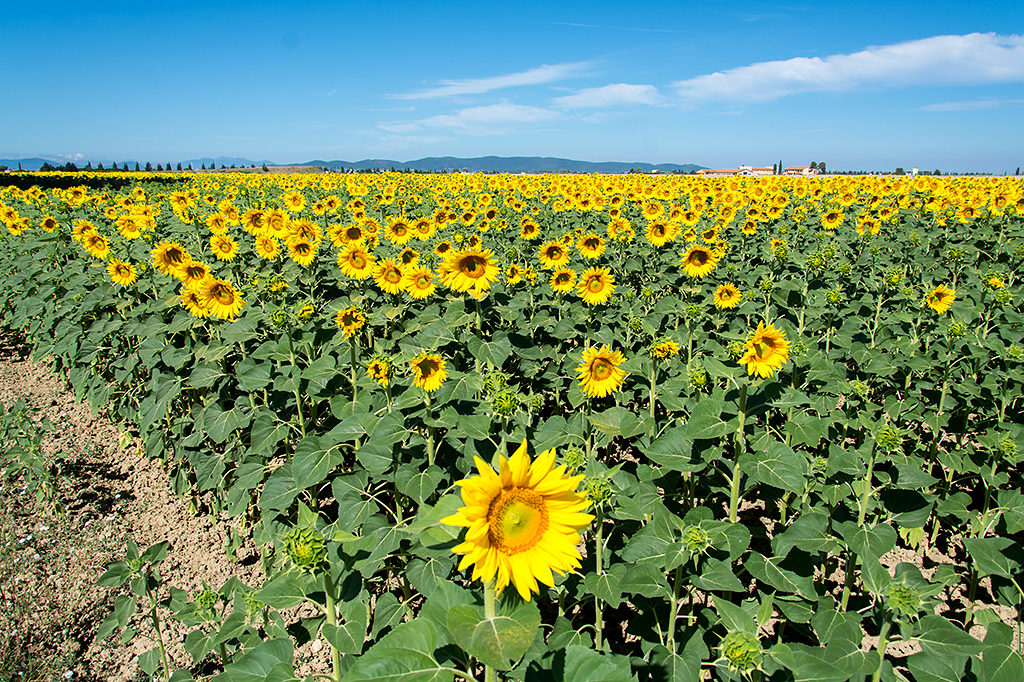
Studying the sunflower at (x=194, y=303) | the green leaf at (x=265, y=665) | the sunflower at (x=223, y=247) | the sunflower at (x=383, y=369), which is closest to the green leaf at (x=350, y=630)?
the green leaf at (x=265, y=665)

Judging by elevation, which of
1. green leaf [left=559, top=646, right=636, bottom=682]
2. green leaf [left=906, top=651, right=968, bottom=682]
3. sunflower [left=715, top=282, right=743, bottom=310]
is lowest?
green leaf [left=906, top=651, right=968, bottom=682]

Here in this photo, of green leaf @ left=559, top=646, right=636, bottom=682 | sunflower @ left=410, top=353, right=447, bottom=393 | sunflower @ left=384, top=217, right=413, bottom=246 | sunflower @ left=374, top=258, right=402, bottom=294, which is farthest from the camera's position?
sunflower @ left=384, top=217, right=413, bottom=246

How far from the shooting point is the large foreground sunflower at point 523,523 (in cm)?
127

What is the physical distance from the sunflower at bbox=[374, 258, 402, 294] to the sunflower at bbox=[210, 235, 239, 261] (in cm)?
247

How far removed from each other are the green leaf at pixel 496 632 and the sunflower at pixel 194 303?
153 inches

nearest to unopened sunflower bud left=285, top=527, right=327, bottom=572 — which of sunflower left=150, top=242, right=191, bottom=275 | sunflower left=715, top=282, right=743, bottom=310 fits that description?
sunflower left=715, top=282, right=743, bottom=310

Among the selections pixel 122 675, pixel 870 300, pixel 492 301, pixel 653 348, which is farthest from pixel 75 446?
pixel 870 300

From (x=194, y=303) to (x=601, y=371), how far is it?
3381mm

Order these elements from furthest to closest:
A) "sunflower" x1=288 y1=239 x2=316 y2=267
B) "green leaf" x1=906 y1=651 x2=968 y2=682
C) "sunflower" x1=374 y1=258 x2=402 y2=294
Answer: "sunflower" x1=288 y1=239 x2=316 y2=267, "sunflower" x1=374 y1=258 x2=402 y2=294, "green leaf" x1=906 y1=651 x2=968 y2=682

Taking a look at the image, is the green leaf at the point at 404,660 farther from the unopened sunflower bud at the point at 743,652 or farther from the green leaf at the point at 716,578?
the green leaf at the point at 716,578

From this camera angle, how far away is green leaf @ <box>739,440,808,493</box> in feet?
7.55

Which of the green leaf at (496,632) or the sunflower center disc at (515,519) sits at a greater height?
the sunflower center disc at (515,519)

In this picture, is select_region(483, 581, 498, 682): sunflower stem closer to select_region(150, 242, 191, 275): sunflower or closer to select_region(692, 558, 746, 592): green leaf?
select_region(692, 558, 746, 592): green leaf

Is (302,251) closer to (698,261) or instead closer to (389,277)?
(389,277)
